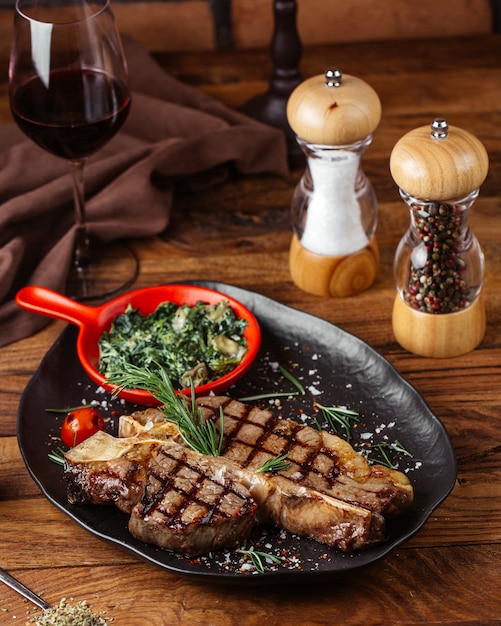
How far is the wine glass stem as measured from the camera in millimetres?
2111

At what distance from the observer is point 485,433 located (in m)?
1.77

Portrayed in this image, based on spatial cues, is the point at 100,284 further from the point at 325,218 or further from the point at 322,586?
the point at 322,586

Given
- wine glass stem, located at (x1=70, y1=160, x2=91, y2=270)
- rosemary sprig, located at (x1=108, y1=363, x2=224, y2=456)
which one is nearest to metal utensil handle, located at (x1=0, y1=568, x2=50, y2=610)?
rosemary sprig, located at (x1=108, y1=363, x2=224, y2=456)

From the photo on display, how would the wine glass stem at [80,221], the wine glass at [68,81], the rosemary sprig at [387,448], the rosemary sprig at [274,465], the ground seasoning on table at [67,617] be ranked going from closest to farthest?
1. the ground seasoning on table at [67,617]
2. the rosemary sprig at [274,465]
3. the rosemary sprig at [387,448]
4. the wine glass at [68,81]
5. the wine glass stem at [80,221]

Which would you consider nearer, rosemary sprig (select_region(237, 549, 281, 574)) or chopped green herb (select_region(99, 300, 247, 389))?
rosemary sprig (select_region(237, 549, 281, 574))

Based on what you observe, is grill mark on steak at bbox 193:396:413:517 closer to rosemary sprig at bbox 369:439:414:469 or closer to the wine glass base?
rosemary sprig at bbox 369:439:414:469

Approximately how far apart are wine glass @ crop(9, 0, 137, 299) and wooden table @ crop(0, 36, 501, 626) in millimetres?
423

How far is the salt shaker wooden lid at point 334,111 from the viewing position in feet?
6.13

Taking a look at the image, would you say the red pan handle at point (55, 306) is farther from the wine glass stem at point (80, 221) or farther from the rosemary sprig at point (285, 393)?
the rosemary sprig at point (285, 393)

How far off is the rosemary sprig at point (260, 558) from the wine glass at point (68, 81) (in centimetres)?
94

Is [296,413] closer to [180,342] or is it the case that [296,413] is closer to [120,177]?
[180,342]

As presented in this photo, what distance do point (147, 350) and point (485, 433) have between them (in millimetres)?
669

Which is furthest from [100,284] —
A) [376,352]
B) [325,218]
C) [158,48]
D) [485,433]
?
[158,48]

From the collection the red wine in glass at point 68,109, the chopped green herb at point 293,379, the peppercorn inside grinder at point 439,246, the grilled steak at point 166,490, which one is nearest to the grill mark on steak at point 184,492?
the grilled steak at point 166,490
